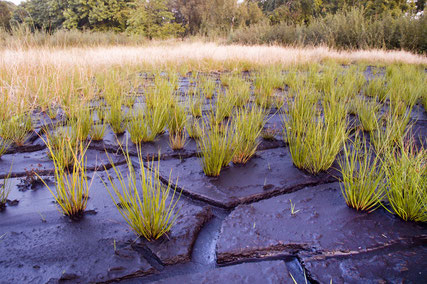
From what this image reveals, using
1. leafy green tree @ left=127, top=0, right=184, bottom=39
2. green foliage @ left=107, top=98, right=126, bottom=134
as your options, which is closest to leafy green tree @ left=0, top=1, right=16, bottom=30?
leafy green tree @ left=127, top=0, right=184, bottom=39

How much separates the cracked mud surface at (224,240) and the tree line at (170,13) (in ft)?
63.0

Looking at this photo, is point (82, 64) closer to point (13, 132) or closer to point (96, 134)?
point (13, 132)

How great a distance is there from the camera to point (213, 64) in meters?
6.82

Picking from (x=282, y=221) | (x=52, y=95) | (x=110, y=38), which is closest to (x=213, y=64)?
(x=52, y=95)

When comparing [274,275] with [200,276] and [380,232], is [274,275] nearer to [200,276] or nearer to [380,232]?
[200,276]

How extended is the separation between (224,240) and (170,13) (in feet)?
75.5

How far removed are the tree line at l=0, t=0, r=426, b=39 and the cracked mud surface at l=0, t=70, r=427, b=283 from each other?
1921 centimetres

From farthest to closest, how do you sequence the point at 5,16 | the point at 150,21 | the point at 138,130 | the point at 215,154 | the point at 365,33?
the point at 5,16 < the point at 150,21 < the point at 365,33 < the point at 138,130 < the point at 215,154

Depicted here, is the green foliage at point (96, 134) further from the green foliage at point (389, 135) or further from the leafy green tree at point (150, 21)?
the leafy green tree at point (150, 21)

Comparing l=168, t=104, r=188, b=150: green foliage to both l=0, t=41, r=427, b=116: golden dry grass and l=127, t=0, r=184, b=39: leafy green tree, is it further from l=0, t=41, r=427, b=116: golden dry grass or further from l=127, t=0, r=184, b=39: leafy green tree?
l=127, t=0, r=184, b=39: leafy green tree

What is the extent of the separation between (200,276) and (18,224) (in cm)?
104

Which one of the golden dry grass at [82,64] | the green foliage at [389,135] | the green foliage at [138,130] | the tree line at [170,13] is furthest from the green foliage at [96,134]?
the tree line at [170,13]

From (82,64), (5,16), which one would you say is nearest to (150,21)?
(5,16)

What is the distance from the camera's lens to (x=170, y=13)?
2131 centimetres
